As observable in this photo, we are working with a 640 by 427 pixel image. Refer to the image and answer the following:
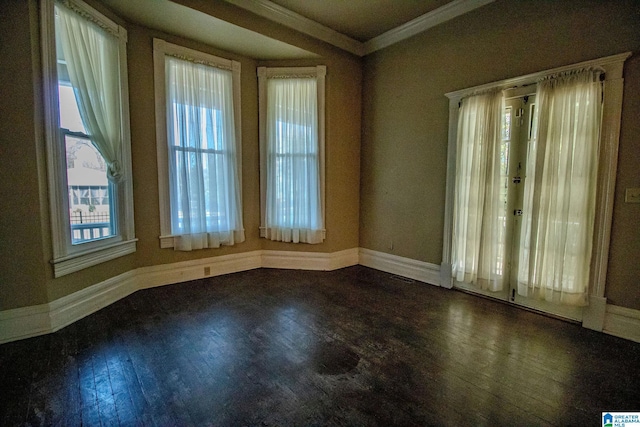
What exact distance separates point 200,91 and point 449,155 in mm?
3292

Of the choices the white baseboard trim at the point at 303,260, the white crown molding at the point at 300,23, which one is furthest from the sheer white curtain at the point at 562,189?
the white crown molding at the point at 300,23

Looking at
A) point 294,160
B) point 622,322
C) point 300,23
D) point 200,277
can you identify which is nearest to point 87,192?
point 200,277

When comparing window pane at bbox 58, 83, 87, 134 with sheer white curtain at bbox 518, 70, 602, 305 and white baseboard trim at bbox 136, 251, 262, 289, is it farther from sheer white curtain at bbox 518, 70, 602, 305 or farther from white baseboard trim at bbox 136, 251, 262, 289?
sheer white curtain at bbox 518, 70, 602, 305

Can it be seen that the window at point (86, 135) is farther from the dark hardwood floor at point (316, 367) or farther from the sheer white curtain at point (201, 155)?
the dark hardwood floor at point (316, 367)

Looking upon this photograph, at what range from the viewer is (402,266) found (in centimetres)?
423

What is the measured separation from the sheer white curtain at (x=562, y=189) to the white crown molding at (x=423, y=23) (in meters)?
1.37

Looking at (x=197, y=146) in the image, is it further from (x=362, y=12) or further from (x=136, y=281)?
(x=362, y=12)

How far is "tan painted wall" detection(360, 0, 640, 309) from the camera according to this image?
2.50 m

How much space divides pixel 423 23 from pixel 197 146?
3.35m

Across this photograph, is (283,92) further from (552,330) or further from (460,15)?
(552,330)

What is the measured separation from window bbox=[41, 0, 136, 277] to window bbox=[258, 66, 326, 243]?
176 centimetres

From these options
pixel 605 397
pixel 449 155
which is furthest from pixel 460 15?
pixel 605 397

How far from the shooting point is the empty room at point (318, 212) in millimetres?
1901

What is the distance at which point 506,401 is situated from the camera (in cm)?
174
